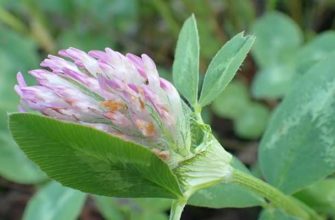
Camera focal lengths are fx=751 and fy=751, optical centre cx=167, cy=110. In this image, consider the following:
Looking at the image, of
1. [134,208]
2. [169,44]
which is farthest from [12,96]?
[134,208]

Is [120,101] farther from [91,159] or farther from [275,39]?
[275,39]

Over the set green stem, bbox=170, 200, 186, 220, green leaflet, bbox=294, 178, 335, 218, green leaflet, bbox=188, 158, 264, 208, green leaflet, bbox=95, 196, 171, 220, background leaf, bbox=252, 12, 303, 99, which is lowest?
green leaflet, bbox=95, 196, 171, 220

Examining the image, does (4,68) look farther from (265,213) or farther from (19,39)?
(265,213)

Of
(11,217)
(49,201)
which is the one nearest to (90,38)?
(11,217)

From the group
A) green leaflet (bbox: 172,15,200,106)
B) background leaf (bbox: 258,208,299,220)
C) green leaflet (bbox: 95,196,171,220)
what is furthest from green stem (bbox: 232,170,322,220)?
green leaflet (bbox: 95,196,171,220)

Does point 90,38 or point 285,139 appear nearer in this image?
point 285,139

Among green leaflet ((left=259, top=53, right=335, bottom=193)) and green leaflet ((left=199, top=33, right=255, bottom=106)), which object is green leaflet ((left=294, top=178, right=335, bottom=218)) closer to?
green leaflet ((left=259, top=53, right=335, bottom=193))
